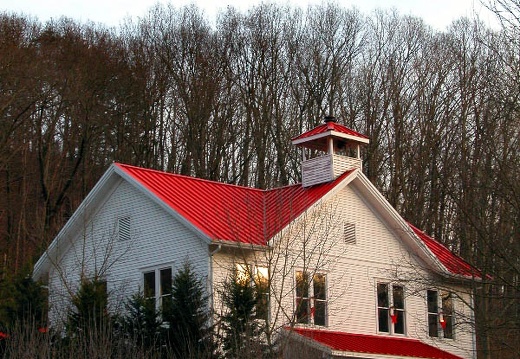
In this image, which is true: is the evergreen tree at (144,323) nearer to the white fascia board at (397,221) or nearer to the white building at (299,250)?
the white building at (299,250)

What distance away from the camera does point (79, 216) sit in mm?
31828

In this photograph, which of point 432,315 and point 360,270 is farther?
point 432,315

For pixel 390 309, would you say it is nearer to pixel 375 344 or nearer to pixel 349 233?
pixel 375 344

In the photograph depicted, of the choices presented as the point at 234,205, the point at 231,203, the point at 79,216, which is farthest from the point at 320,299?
the point at 79,216

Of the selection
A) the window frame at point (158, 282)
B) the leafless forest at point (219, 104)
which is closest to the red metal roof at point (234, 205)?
the window frame at point (158, 282)

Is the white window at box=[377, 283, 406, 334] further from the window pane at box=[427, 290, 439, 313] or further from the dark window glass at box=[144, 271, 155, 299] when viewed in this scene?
the dark window glass at box=[144, 271, 155, 299]

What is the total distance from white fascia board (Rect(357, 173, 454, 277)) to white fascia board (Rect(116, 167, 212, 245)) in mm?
6440

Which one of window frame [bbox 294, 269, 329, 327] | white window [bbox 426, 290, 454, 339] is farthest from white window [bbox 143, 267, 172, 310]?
white window [bbox 426, 290, 454, 339]

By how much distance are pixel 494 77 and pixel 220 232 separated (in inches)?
410

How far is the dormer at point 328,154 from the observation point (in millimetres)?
32125

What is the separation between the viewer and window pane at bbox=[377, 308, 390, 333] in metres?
32.0

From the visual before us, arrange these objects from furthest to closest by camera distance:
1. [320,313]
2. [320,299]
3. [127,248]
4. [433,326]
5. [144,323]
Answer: [433,326] → [127,248] → [320,299] → [320,313] → [144,323]

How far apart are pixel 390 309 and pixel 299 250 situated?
4.37 metres

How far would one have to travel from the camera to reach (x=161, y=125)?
160 ft
